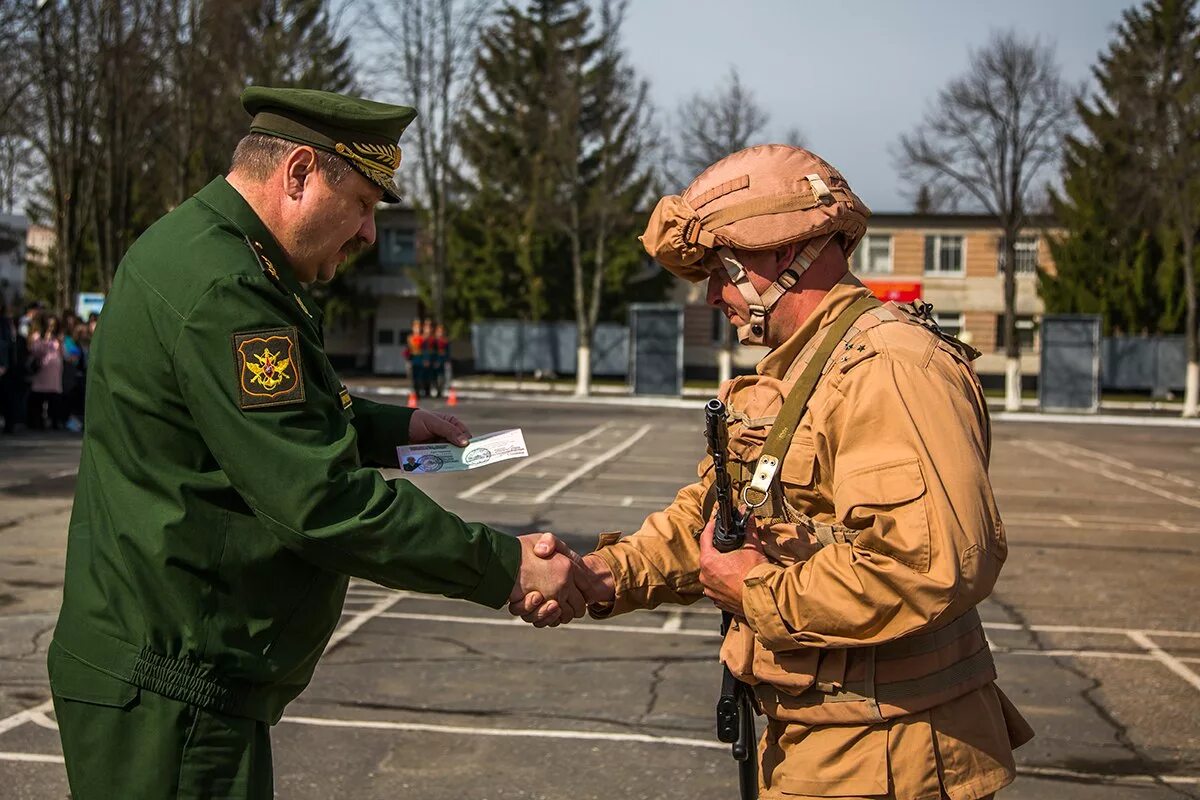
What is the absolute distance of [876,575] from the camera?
2.71m

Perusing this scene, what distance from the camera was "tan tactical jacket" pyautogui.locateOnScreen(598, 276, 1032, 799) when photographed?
2.70m

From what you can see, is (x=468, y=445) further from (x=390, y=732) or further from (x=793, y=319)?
(x=390, y=732)

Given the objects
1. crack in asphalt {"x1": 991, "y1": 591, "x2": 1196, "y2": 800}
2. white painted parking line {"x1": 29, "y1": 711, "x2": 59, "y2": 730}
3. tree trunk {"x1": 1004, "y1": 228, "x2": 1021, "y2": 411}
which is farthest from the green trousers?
tree trunk {"x1": 1004, "y1": 228, "x2": 1021, "y2": 411}

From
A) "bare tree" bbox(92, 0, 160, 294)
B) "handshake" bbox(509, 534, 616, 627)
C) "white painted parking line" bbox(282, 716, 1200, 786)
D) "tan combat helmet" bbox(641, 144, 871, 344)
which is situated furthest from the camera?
"bare tree" bbox(92, 0, 160, 294)

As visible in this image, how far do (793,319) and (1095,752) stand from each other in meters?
4.09

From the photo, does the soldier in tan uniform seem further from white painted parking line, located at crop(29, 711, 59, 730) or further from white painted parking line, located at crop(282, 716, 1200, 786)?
white painted parking line, located at crop(29, 711, 59, 730)

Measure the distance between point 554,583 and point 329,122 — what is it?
121 cm

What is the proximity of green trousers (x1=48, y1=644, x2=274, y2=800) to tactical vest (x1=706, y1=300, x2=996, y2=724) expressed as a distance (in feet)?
3.72

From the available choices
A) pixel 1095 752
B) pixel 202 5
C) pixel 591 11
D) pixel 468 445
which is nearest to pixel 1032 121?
pixel 591 11

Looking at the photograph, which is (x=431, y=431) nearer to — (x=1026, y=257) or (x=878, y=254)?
(x=878, y=254)

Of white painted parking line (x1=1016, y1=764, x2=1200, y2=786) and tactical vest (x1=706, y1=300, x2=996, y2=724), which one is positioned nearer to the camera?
tactical vest (x1=706, y1=300, x2=996, y2=724)

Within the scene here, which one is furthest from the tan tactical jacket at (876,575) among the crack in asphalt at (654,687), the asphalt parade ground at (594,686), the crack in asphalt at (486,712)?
the crack in asphalt at (654,687)

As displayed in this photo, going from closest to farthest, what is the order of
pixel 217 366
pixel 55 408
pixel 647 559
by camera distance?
pixel 217 366 → pixel 647 559 → pixel 55 408

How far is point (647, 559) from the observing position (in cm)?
356
